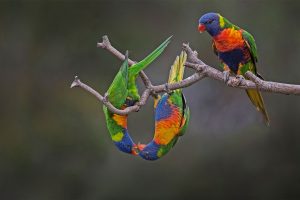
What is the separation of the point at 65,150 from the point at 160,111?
9.89ft

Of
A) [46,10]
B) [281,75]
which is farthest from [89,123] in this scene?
[281,75]

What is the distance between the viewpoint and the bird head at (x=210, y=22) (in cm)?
231

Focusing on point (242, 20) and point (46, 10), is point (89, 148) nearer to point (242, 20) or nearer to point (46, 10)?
point (46, 10)

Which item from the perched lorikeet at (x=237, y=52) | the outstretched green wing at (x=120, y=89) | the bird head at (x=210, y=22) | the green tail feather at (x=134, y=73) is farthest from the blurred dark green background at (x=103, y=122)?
the outstretched green wing at (x=120, y=89)

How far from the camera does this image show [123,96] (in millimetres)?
2150

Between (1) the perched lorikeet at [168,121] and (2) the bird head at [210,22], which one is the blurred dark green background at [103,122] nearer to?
(2) the bird head at [210,22]

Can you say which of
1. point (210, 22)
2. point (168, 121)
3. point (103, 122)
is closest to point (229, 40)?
point (210, 22)

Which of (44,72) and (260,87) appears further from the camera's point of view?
(44,72)

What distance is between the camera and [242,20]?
15.8 feet

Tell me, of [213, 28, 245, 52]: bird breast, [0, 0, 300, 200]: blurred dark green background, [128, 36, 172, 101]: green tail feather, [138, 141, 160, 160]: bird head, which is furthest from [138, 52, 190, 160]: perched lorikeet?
[0, 0, 300, 200]: blurred dark green background

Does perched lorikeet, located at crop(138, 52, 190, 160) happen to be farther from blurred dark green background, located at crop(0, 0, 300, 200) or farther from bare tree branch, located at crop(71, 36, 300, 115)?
blurred dark green background, located at crop(0, 0, 300, 200)

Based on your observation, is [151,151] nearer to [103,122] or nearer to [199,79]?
[199,79]

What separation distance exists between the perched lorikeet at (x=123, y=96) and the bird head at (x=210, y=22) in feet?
0.86

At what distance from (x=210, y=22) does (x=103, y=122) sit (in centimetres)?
282
